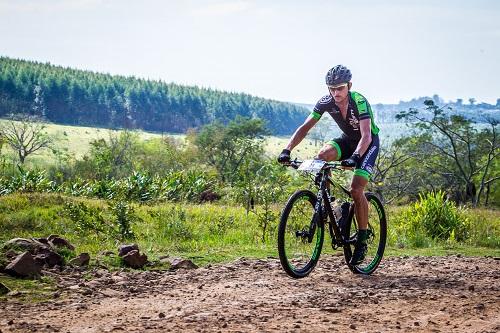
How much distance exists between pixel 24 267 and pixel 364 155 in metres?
4.16

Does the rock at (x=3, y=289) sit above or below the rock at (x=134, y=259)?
below

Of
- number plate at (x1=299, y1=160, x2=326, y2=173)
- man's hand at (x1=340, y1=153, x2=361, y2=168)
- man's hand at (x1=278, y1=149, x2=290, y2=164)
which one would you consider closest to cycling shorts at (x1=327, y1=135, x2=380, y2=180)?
man's hand at (x1=340, y1=153, x2=361, y2=168)

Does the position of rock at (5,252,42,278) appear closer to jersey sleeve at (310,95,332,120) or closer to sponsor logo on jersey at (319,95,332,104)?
jersey sleeve at (310,95,332,120)

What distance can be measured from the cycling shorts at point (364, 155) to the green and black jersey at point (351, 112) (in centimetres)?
9

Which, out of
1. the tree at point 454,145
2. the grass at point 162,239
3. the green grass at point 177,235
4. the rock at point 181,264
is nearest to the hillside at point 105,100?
the tree at point 454,145

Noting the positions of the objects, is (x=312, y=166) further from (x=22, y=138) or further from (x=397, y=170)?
(x=22, y=138)

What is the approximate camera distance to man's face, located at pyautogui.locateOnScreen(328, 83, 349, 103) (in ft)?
23.5

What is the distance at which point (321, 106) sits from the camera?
741cm

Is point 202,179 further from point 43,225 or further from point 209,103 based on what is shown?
point 209,103

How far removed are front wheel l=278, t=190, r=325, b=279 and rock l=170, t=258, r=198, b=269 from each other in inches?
56.9

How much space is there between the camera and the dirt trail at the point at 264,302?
495 cm

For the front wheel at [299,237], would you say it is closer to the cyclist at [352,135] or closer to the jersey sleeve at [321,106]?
the cyclist at [352,135]

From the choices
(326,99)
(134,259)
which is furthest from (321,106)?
(134,259)

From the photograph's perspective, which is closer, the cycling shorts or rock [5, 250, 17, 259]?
the cycling shorts
